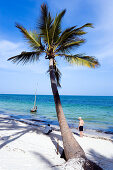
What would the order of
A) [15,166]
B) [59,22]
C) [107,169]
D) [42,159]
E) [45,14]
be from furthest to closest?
[59,22], [45,14], [42,159], [107,169], [15,166]

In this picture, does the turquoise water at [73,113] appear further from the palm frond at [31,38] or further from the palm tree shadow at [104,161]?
the palm frond at [31,38]

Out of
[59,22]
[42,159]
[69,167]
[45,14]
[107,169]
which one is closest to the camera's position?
[69,167]

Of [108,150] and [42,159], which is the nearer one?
[42,159]

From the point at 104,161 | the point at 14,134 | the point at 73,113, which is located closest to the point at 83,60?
the point at 104,161

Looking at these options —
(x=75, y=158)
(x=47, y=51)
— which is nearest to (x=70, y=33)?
(x=47, y=51)

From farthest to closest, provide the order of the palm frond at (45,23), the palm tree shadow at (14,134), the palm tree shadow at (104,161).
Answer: the palm tree shadow at (14,134) < the palm frond at (45,23) < the palm tree shadow at (104,161)

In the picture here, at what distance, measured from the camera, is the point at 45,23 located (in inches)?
248

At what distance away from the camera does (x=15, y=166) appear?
4.05 m

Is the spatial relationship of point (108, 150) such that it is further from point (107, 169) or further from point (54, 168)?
point (54, 168)

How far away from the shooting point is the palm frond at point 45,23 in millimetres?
6035

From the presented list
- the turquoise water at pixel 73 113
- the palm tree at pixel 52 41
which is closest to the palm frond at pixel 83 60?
the palm tree at pixel 52 41

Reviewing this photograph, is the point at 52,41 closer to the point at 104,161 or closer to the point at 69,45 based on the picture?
the point at 69,45

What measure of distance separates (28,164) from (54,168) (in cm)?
93

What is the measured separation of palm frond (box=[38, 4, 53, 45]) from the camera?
604 cm
